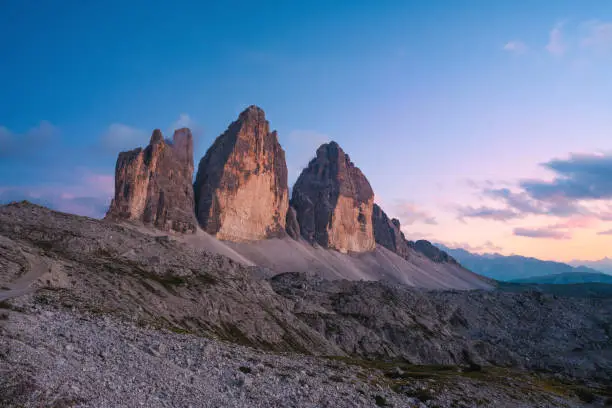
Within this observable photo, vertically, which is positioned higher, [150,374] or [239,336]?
[150,374]

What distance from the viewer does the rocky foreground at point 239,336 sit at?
2619 centimetres

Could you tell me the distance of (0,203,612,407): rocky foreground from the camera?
26.2 metres

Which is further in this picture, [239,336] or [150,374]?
[239,336]

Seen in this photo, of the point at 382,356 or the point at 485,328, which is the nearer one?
the point at 382,356

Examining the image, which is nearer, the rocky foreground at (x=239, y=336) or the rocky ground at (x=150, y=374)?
the rocky ground at (x=150, y=374)

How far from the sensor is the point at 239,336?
248 ft

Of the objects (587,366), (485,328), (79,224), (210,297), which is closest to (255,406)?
(210,297)

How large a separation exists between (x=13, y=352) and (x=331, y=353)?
7031 cm

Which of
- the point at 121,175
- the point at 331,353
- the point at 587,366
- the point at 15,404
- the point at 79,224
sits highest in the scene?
the point at 121,175

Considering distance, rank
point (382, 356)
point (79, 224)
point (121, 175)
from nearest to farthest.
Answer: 1. point (382, 356)
2. point (79, 224)
3. point (121, 175)

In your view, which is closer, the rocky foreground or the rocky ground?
the rocky ground

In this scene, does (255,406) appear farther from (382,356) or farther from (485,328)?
(485,328)

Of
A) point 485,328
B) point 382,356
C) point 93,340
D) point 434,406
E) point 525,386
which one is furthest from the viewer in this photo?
point 485,328

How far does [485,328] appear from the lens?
15275 centimetres
